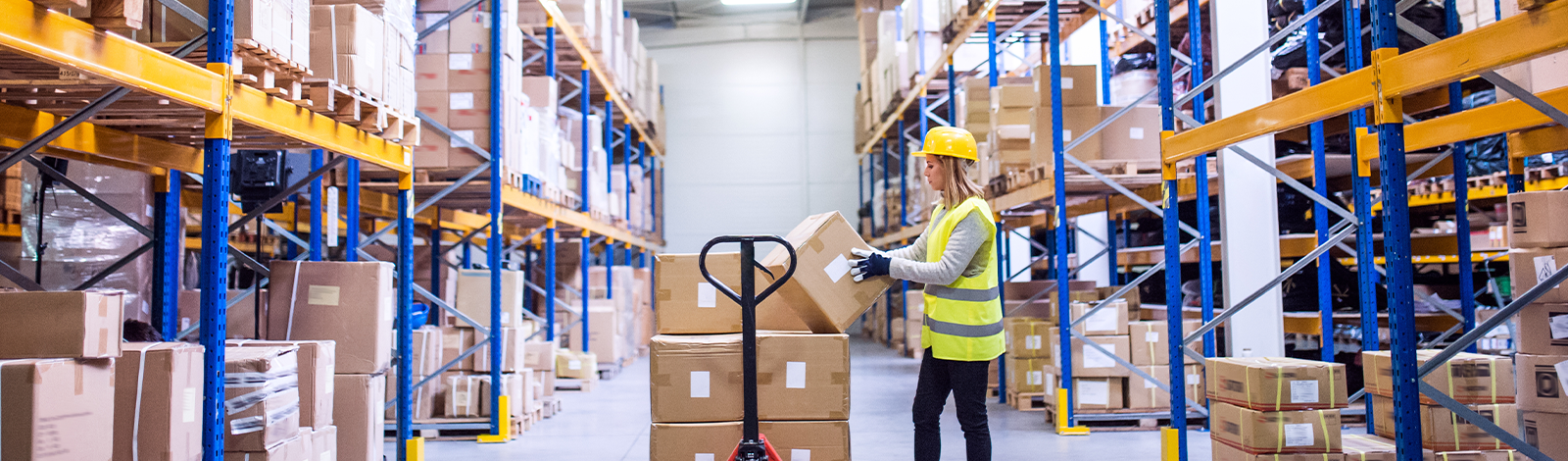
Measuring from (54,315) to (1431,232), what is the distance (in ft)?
27.5

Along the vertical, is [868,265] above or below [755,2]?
below

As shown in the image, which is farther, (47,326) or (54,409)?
(47,326)

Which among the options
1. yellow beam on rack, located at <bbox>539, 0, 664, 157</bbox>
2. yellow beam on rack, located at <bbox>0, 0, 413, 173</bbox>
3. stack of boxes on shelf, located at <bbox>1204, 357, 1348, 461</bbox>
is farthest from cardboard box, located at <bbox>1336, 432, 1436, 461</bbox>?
yellow beam on rack, located at <bbox>539, 0, 664, 157</bbox>

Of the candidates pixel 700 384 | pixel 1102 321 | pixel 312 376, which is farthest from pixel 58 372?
pixel 1102 321

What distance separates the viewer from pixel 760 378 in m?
3.71

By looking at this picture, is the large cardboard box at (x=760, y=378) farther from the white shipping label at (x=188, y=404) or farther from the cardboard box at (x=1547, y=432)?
the cardboard box at (x=1547, y=432)

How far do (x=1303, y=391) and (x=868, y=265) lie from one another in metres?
2.12

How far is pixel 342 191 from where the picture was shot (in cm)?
724

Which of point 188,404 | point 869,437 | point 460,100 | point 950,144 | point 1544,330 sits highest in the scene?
point 460,100

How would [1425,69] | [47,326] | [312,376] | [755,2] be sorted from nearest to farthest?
[47,326], [1425,69], [312,376], [755,2]

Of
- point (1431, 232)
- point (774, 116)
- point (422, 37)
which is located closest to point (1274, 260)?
point (1431, 232)

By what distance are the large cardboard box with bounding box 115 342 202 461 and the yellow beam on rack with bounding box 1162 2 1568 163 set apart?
4.04 meters

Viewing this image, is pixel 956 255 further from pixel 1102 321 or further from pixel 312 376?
pixel 1102 321

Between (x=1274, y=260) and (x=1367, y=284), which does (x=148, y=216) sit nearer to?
(x=1367, y=284)
